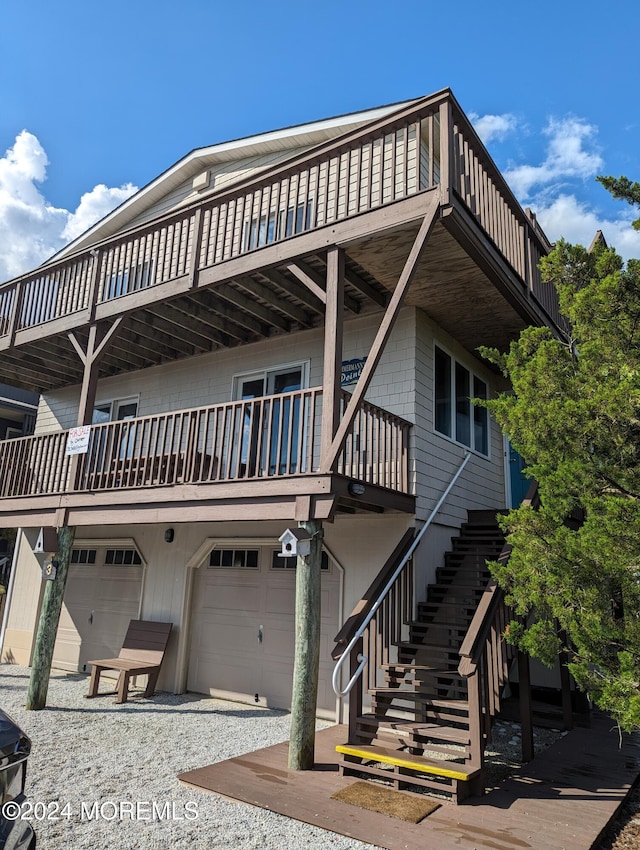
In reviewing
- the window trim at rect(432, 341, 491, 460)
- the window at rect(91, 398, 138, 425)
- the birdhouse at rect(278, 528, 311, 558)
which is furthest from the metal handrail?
the window at rect(91, 398, 138, 425)

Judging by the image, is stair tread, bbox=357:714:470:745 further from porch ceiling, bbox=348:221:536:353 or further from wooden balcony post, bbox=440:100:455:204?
wooden balcony post, bbox=440:100:455:204

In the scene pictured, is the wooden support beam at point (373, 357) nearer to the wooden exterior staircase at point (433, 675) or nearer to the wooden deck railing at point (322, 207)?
the wooden deck railing at point (322, 207)

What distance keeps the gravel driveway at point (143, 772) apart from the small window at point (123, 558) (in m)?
2.20

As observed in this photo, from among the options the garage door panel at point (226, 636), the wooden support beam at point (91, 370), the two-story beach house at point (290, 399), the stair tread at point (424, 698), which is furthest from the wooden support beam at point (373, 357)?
the wooden support beam at point (91, 370)

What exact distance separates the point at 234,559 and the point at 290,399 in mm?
3608

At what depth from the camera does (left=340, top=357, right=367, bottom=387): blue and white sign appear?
27.8 ft

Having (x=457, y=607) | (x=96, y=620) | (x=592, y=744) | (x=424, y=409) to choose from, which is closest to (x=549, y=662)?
(x=457, y=607)

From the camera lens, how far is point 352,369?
8531 millimetres

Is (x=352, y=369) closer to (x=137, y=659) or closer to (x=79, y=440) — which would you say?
(x=79, y=440)

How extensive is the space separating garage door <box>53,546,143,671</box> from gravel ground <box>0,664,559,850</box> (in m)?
1.29

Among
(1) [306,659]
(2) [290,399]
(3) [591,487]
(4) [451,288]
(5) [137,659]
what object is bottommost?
(5) [137,659]

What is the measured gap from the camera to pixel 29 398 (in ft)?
61.1

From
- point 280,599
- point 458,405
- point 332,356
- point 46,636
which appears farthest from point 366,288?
point 46,636

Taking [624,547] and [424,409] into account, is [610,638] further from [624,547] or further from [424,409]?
[424,409]
